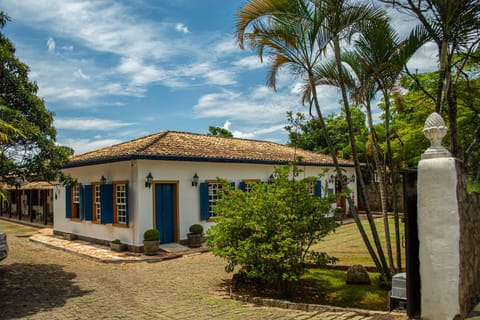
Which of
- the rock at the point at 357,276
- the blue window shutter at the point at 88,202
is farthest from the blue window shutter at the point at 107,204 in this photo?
the rock at the point at 357,276

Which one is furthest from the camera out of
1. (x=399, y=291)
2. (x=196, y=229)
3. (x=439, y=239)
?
(x=196, y=229)

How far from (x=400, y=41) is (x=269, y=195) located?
3.85 metres

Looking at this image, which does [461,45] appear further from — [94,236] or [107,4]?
[94,236]

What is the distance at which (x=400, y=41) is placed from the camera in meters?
7.49

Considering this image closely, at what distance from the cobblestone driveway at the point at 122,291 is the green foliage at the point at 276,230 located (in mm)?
868

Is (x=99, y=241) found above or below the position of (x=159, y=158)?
below

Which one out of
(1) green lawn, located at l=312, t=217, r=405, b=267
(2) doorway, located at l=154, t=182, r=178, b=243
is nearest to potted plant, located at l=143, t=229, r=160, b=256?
(2) doorway, located at l=154, t=182, r=178, b=243

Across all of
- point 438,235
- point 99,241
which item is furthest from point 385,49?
point 99,241

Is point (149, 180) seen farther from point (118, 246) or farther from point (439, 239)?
point (439, 239)

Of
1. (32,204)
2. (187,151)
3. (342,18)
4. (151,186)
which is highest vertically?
(342,18)

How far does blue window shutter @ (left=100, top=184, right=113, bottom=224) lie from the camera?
14297mm

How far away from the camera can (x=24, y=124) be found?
9055mm

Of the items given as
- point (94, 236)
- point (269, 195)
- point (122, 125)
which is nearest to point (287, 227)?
point (269, 195)

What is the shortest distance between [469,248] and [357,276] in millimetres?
3414
